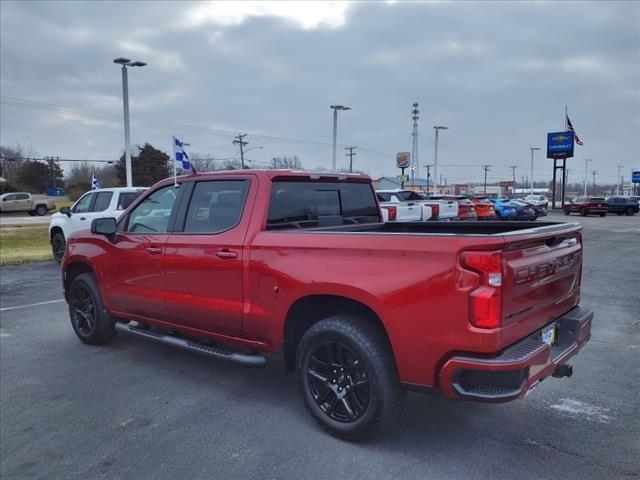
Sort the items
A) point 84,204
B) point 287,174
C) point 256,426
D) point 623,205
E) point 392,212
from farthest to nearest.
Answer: point 623,205 → point 392,212 → point 84,204 → point 287,174 → point 256,426

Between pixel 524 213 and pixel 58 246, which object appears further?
pixel 524 213

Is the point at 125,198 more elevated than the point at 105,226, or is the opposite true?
the point at 125,198

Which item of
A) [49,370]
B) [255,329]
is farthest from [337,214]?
[49,370]

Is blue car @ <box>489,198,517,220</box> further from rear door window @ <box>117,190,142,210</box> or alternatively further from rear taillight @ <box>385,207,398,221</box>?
rear door window @ <box>117,190,142,210</box>

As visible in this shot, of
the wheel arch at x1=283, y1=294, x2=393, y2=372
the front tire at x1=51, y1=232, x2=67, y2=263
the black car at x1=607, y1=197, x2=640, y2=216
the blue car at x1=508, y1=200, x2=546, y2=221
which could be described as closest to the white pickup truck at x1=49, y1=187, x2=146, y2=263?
the front tire at x1=51, y1=232, x2=67, y2=263

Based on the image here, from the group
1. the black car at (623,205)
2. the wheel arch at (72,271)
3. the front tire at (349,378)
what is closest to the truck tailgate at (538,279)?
the front tire at (349,378)

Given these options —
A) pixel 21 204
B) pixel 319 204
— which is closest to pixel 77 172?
pixel 21 204

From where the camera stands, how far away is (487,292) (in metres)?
2.79

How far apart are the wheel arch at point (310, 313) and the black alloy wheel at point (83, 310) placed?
2.83 m

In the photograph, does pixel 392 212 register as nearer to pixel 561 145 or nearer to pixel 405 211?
pixel 405 211

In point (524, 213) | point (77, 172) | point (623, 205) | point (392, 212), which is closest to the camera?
point (392, 212)

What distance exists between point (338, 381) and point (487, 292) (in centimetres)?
129

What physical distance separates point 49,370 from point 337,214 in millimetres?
3271

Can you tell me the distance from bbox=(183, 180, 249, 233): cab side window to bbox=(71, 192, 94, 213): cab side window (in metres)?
8.97
